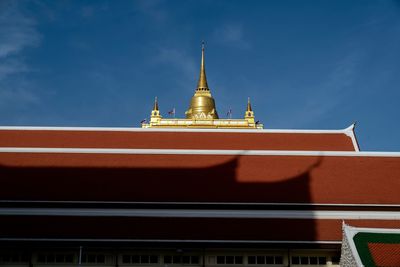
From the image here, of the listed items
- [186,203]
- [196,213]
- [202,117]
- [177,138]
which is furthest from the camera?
[202,117]

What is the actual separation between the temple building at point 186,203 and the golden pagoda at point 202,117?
2774 cm

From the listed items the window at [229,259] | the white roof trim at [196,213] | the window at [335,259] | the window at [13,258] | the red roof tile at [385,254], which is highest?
the white roof trim at [196,213]

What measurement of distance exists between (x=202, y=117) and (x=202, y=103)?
6328mm

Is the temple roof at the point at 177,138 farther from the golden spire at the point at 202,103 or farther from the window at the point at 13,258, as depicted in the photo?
the golden spire at the point at 202,103

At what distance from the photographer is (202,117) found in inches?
2537

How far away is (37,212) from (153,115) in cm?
3838

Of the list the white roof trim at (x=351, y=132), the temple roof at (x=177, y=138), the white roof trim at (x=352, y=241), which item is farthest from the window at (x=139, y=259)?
the white roof trim at (x=351, y=132)

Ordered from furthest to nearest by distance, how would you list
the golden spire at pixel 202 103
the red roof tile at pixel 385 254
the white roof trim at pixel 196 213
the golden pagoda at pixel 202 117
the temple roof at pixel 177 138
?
the golden spire at pixel 202 103 < the golden pagoda at pixel 202 117 < the temple roof at pixel 177 138 < the white roof trim at pixel 196 213 < the red roof tile at pixel 385 254

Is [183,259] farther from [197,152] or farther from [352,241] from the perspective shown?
[352,241]

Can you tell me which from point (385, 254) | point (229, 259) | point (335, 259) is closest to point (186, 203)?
point (229, 259)

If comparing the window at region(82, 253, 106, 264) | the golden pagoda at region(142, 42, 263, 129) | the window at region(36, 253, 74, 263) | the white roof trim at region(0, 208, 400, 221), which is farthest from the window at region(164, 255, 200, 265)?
the golden pagoda at region(142, 42, 263, 129)

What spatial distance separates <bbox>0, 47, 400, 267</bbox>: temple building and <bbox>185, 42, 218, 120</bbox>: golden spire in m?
36.0

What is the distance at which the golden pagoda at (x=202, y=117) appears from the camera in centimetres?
6053

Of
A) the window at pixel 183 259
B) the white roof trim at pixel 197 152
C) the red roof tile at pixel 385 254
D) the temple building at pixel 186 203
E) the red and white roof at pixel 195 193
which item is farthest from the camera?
the white roof trim at pixel 197 152
